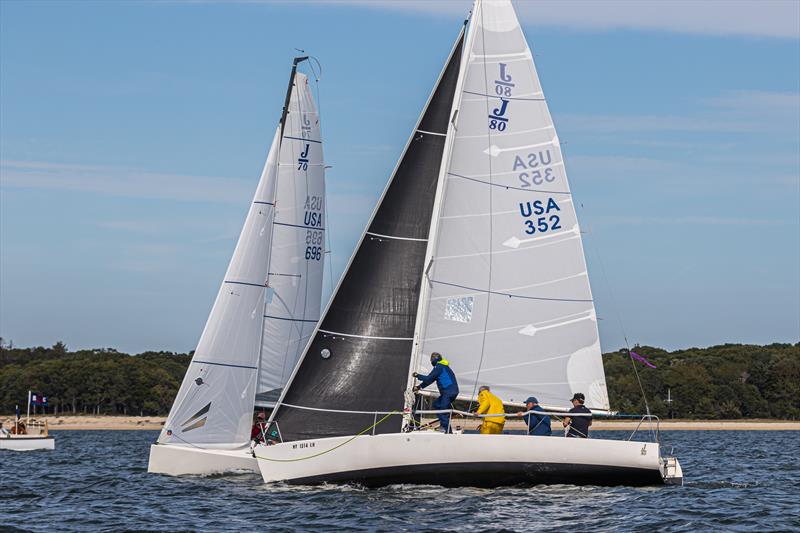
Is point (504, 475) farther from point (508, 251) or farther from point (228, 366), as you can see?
point (228, 366)

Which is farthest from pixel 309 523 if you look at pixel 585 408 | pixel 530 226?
pixel 530 226

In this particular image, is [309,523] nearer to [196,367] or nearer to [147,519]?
[147,519]

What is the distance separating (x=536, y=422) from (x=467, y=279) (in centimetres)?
323

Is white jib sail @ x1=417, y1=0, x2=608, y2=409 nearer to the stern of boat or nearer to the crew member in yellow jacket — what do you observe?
the crew member in yellow jacket

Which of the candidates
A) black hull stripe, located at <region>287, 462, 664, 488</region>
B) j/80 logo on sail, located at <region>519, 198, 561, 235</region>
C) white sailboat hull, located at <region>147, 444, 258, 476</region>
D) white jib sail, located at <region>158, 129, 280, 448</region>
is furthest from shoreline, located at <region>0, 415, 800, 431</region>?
black hull stripe, located at <region>287, 462, 664, 488</region>

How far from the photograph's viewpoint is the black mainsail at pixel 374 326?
917 inches

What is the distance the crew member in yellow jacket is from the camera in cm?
2228

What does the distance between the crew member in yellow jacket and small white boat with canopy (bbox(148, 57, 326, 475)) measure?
22.7 ft

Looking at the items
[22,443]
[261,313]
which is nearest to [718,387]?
[22,443]

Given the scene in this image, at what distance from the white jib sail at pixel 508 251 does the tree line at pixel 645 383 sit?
72.2m

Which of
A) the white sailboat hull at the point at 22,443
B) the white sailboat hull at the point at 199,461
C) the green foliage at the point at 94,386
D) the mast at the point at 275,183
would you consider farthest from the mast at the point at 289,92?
the green foliage at the point at 94,386

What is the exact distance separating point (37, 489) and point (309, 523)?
32.1ft

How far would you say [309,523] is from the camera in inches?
738

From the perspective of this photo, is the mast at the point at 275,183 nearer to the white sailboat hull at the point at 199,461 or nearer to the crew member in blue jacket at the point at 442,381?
the white sailboat hull at the point at 199,461
